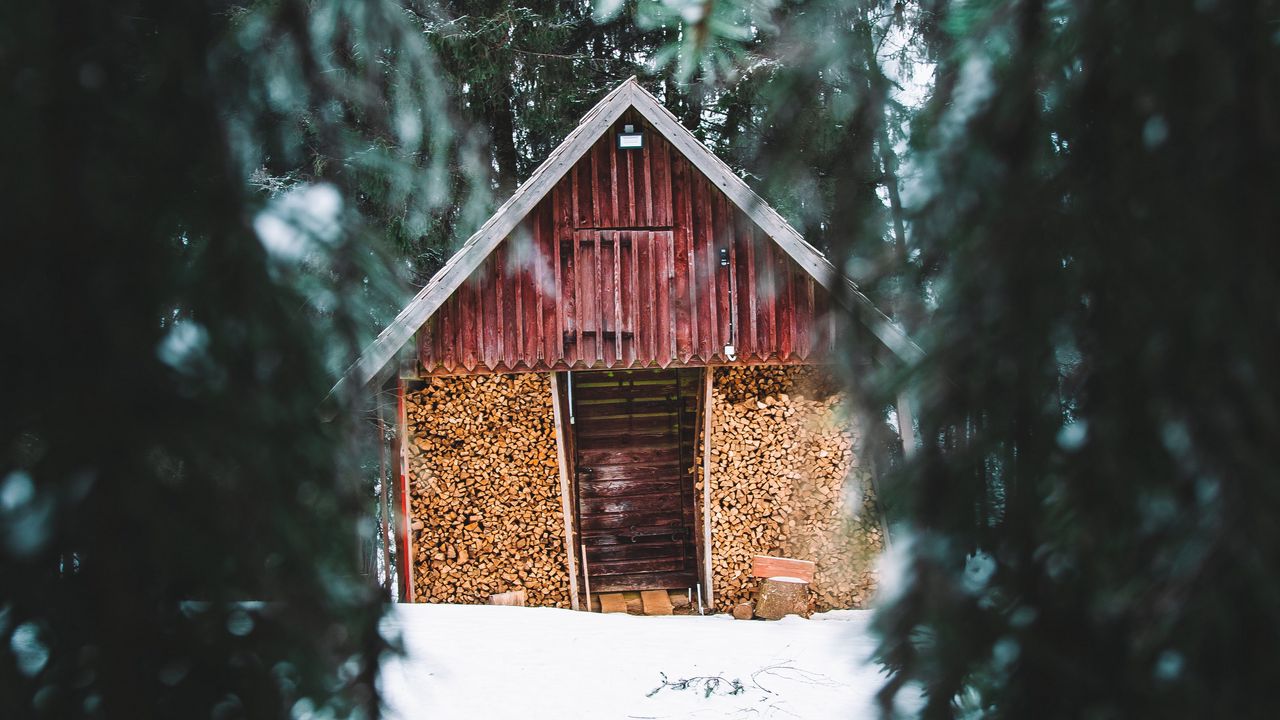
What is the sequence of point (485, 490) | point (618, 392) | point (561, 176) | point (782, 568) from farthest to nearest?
point (618, 392) → point (485, 490) → point (782, 568) → point (561, 176)

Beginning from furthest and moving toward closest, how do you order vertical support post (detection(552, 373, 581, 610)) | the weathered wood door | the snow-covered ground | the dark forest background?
the weathered wood door < vertical support post (detection(552, 373, 581, 610)) < the snow-covered ground < the dark forest background

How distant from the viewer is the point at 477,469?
8.29m

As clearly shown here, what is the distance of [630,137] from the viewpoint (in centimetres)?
→ 745

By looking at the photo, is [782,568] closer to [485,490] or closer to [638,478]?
[638,478]

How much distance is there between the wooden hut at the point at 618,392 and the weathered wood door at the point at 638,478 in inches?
0.8

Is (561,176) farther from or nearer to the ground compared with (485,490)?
farther from the ground

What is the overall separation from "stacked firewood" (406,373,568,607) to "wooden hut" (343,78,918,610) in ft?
0.07

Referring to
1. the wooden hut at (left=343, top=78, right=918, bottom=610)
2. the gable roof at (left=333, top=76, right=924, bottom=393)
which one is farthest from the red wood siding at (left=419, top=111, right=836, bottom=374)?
the gable roof at (left=333, top=76, right=924, bottom=393)

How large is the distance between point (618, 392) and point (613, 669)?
4.47 meters

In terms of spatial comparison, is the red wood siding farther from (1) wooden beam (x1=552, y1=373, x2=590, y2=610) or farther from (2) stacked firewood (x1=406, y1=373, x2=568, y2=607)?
(2) stacked firewood (x1=406, y1=373, x2=568, y2=607)

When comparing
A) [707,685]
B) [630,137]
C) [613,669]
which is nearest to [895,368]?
[707,685]

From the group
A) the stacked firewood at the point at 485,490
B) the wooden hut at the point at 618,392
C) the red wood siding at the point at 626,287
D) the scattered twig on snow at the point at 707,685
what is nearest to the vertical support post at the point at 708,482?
the wooden hut at the point at 618,392

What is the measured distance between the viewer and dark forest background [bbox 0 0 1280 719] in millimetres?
630

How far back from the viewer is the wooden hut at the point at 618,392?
7.18 meters
